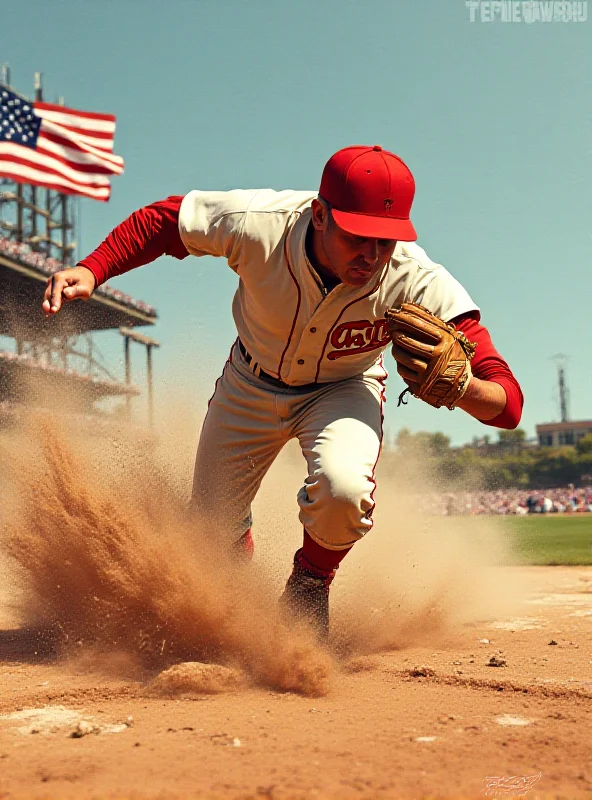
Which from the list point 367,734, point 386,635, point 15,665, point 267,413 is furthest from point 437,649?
point 15,665

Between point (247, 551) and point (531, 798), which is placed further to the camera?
point (247, 551)

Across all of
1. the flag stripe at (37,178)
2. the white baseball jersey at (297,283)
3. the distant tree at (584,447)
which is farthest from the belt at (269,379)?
the distant tree at (584,447)

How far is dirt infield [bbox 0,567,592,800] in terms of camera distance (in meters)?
1.72

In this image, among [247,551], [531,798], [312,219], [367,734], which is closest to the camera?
[531,798]

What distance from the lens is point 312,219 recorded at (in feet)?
10.1

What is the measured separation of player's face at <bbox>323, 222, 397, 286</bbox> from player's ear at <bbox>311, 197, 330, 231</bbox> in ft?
0.11

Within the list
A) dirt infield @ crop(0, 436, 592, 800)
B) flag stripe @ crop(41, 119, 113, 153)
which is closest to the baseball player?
dirt infield @ crop(0, 436, 592, 800)

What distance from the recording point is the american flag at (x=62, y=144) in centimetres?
1686

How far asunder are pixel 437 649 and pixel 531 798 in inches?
79.0

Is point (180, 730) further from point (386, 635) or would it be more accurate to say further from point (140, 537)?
point (386, 635)

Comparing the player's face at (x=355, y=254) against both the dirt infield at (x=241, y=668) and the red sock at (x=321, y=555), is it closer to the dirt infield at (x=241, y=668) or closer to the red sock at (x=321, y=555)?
the red sock at (x=321, y=555)

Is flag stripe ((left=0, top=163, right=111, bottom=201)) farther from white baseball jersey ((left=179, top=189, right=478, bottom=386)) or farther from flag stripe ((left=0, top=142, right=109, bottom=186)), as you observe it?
white baseball jersey ((left=179, top=189, right=478, bottom=386))

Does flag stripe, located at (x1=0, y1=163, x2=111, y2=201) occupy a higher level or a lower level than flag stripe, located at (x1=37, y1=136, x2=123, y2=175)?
lower

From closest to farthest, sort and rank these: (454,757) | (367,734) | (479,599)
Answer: (454,757), (367,734), (479,599)
